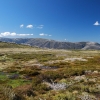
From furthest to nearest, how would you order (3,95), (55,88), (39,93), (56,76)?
(56,76)
(55,88)
(39,93)
(3,95)

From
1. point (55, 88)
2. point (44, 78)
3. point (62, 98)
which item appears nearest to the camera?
point (62, 98)

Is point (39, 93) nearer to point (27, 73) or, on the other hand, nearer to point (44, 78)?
point (44, 78)

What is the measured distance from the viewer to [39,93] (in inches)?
764

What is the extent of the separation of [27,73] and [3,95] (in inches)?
807

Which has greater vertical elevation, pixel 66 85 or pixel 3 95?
pixel 3 95

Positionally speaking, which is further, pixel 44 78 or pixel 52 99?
pixel 44 78

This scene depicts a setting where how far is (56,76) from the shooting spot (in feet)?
96.9

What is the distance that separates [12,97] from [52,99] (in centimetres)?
493

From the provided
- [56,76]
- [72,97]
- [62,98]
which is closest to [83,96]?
[72,97]

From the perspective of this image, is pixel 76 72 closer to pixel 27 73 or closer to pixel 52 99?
pixel 27 73

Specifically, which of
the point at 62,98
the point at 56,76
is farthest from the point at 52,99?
the point at 56,76

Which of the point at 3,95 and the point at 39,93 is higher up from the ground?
the point at 3,95

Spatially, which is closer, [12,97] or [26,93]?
[12,97]

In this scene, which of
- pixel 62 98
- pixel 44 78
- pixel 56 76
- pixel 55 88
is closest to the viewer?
pixel 62 98
